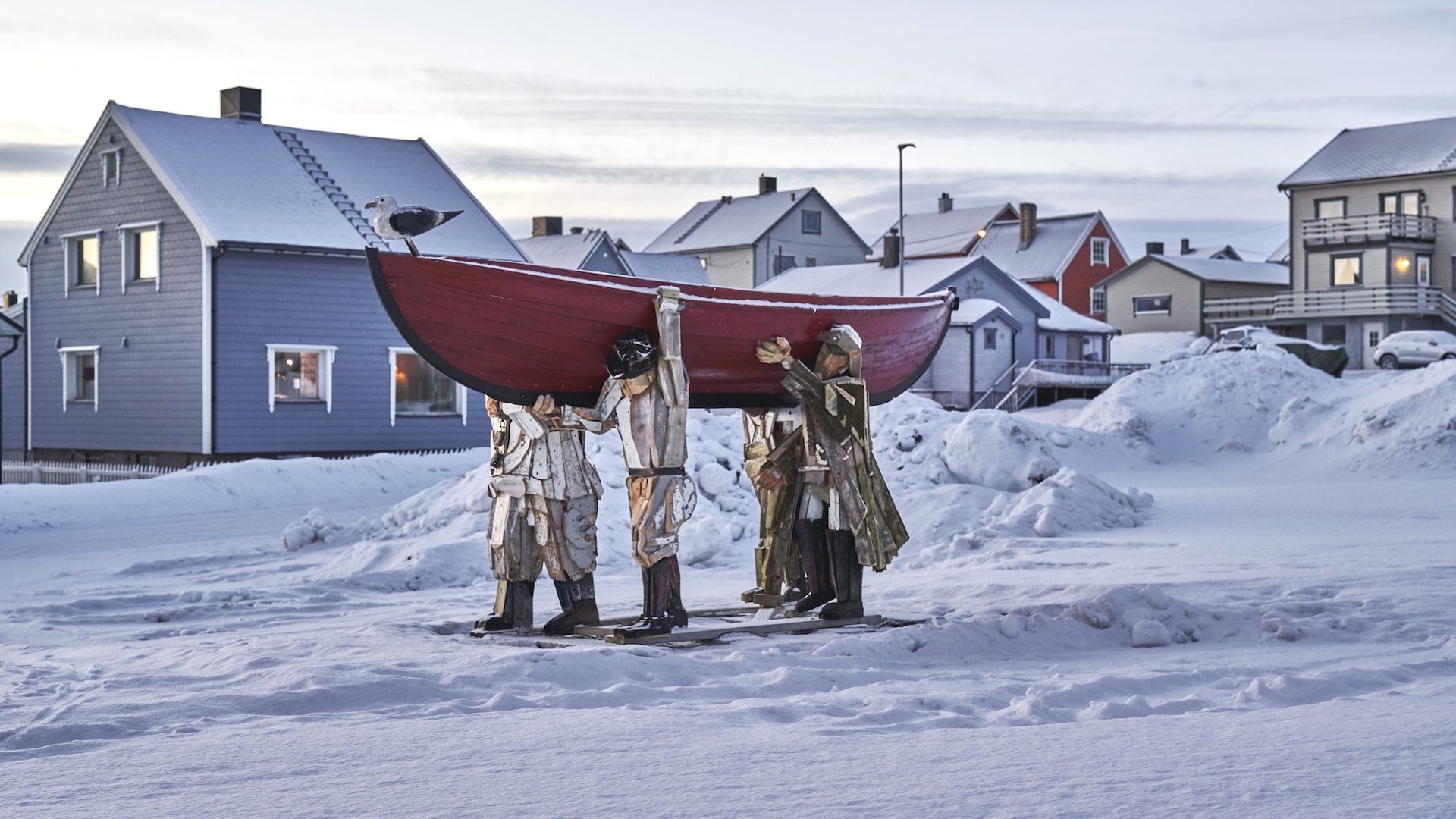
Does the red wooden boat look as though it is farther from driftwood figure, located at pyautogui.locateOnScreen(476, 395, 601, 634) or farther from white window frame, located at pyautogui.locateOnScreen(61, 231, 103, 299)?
white window frame, located at pyautogui.locateOnScreen(61, 231, 103, 299)

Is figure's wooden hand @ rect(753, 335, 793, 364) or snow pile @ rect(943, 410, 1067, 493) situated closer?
figure's wooden hand @ rect(753, 335, 793, 364)

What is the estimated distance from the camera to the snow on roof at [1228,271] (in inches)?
2434

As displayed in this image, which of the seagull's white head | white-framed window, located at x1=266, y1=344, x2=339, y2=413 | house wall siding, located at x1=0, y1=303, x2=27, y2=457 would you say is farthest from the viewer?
house wall siding, located at x1=0, y1=303, x2=27, y2=457

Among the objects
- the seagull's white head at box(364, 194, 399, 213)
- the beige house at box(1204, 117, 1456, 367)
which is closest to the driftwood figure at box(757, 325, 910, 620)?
the seagull's white head at box(364, 194, 399, 213)

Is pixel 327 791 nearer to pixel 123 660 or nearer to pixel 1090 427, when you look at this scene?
pixel 123 660

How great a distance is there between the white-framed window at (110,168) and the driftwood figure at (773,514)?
71.5ft

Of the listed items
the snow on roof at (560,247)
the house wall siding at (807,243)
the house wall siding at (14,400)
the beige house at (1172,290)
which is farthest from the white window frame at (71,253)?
the beige house at (1172,290)

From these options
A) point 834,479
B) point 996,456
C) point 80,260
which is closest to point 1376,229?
point 996,456

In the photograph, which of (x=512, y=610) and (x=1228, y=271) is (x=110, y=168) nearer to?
(x=512, y=610)

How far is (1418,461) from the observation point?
21422 mm

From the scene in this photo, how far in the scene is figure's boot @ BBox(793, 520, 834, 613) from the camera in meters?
10.4

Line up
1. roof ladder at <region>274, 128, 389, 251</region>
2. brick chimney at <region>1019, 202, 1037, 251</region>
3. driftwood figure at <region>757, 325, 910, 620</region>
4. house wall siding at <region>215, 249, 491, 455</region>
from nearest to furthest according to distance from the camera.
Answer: driftwood figure at <region>757, 325, 910, 620</region> → house wall siding at <region>215, 249, 491, 455</region> → roof ladder at <region>274, 128, 389, 251</region> → brick chimney at <region>1019, 202, 1037, 251</region>

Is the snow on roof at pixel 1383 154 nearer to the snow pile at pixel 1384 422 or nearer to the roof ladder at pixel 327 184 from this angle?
the snow pile at pixel 1384 422

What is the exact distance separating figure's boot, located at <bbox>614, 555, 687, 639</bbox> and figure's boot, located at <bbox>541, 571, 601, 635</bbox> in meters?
0.35
